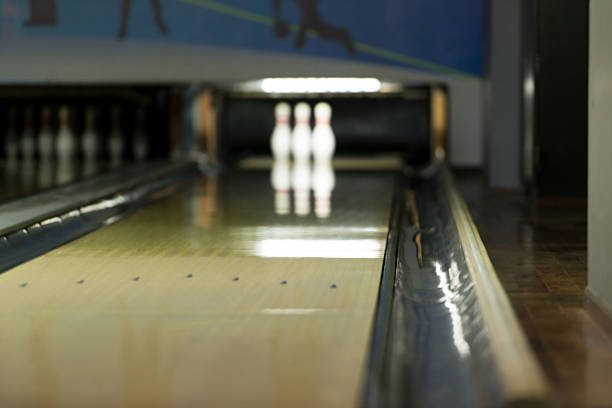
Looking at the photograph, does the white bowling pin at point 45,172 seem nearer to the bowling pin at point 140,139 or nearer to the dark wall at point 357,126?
the bowling pin at point 140,139

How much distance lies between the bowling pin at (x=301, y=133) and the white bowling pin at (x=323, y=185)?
17cm

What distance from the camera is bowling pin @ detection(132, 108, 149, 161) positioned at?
6918 millimetres

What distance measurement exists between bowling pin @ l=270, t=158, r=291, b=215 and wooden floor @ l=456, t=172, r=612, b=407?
36.7 inches

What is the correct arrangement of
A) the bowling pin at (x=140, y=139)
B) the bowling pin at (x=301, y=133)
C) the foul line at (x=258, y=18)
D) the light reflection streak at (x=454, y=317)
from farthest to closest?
the bowling pin at (x=301, y=133) → the bowling pin at (x=140, y=139) → the foul line at (x=258, y=18) → the light reflection streak at (x=454, y=317)

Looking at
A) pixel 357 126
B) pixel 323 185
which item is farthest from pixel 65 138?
pixel 323 185

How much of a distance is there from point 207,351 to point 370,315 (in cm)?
45

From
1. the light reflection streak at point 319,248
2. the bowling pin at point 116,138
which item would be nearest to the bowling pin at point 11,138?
the bowling pin at point 116,138

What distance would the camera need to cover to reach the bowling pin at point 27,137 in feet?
22.9

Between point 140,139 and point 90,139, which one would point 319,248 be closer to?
point 140,139

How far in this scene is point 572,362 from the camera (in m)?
1.99

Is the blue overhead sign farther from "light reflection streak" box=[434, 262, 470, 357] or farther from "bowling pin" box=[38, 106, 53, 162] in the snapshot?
"light reflection streak" box=[434, 262, 470, 357]

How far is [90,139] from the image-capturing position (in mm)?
6969

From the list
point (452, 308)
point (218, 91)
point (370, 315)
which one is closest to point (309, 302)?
point (370, 315)

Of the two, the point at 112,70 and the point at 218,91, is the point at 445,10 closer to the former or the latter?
the point at 218,91
